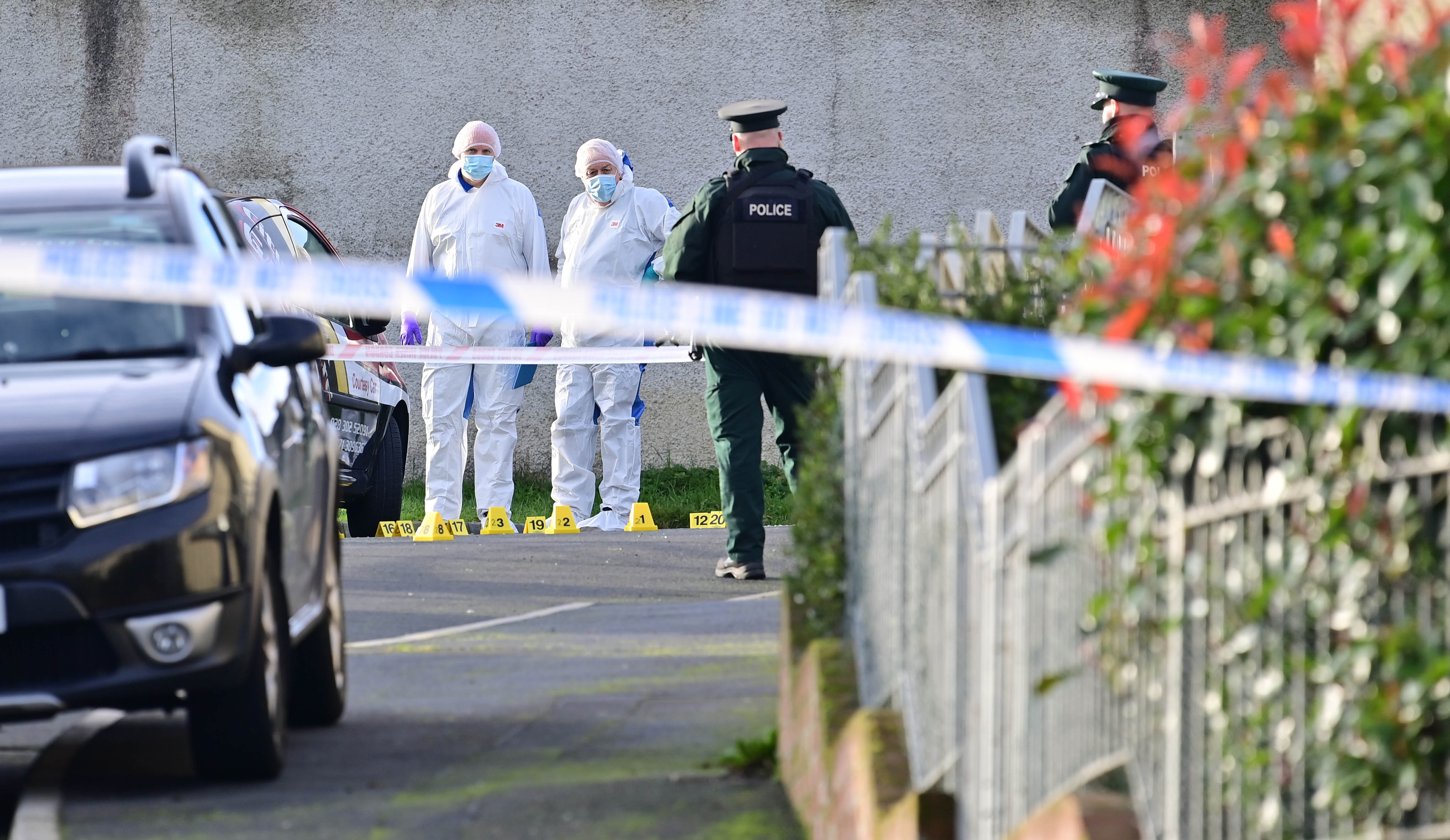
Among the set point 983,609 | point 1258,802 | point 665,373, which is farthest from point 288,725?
point 665,373

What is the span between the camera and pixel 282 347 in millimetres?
5730

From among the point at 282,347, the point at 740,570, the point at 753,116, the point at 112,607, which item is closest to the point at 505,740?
the point at 282,347

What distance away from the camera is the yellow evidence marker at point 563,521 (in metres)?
14.3

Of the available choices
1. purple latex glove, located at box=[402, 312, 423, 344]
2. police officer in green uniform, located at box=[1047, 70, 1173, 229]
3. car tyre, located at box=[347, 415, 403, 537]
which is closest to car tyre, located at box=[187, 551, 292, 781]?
police officer in green uniform, located at box=[1047, 70, 1173, 229]

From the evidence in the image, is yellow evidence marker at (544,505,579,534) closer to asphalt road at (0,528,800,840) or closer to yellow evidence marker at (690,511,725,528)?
yellow evidence marker at (690,511,725,528)

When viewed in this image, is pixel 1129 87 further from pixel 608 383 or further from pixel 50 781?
pixel 50 781

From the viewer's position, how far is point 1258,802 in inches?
121

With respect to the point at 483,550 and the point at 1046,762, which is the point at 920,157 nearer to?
the point at 483,550

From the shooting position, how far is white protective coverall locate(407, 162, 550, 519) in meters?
14.5

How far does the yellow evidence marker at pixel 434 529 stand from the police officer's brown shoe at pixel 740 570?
2994 mm

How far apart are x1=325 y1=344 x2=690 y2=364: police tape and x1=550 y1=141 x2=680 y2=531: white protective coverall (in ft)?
0.38

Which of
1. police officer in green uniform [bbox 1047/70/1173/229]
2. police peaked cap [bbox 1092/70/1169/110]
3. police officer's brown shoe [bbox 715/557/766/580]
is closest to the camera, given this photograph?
police officer in green uniform [bbox 1047/70/1173/229]

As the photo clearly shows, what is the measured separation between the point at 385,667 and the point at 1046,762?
4777mm

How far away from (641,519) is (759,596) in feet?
15.7
